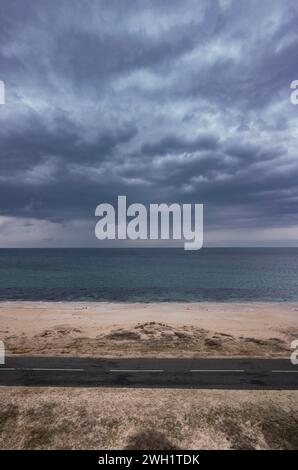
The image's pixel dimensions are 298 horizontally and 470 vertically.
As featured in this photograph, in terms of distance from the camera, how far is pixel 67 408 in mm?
12875

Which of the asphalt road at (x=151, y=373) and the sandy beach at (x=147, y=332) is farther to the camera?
the sandy beach at (x=147, y=332)

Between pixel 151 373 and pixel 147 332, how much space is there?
33.9 feet

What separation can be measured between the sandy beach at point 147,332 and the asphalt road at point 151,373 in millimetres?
1553

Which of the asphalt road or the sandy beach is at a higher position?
the asphalt road

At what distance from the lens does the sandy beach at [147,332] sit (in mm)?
21500

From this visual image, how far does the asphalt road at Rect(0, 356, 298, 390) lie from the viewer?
1555 centimetres

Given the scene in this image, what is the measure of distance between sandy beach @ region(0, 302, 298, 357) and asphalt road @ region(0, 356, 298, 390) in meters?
1.55

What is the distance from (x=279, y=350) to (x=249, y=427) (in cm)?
1125

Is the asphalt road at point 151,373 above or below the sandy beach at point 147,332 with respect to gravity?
above

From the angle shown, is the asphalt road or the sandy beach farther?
the sandy beach

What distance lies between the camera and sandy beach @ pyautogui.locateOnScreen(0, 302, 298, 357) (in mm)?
21500

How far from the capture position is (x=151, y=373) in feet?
55.7

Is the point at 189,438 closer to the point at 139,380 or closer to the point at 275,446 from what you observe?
the point at 275,446

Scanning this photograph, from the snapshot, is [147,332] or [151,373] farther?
[147,332]
